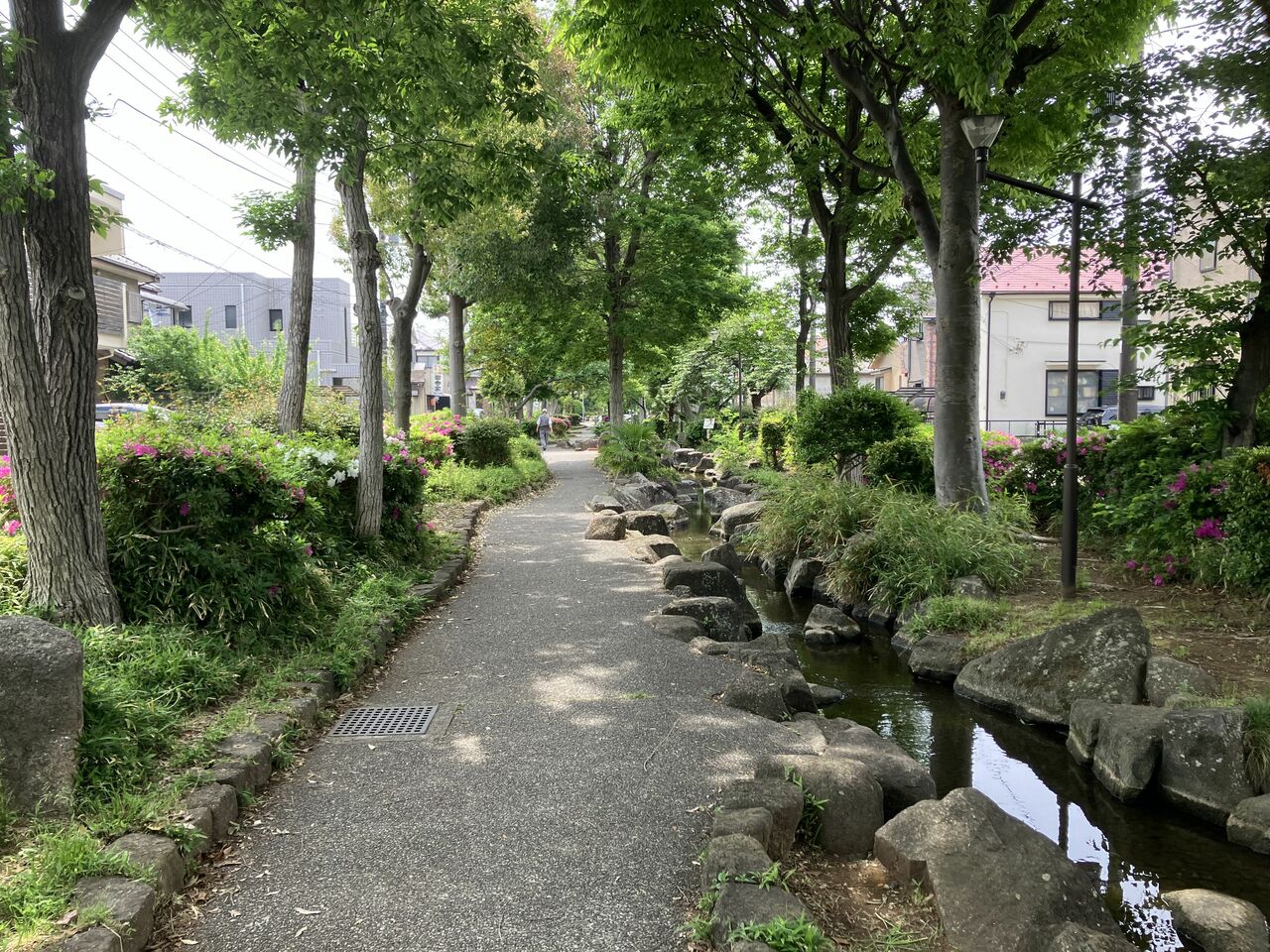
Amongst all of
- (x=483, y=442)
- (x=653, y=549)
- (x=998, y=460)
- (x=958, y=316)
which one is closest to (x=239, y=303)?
(x=483, y=442)

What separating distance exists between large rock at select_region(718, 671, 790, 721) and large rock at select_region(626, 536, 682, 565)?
4.82m

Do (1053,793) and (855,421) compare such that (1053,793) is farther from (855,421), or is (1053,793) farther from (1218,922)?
(855,421)

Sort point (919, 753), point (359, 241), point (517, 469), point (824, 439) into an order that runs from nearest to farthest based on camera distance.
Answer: point (919, 753)
point (359, 241)
point (824, 439)
point (517, 469)

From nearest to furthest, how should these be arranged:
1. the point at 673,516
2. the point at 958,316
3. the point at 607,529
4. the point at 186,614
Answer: the point at 186,614 < the point at 958,316 < the point at 607,529 < the point at 673,516

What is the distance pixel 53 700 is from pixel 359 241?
603 cm

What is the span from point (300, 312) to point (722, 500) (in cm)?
1019

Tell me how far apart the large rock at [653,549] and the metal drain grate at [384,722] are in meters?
5.22

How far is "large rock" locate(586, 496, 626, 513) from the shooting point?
13762 mm

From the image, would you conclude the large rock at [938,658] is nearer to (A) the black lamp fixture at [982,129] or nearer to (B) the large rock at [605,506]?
(A) the black lamp fixture at [982,129]

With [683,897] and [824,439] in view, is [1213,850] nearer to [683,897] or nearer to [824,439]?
[683,897]

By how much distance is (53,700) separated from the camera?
3377 millimetres

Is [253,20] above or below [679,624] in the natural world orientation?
above

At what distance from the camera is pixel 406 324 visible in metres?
13.9

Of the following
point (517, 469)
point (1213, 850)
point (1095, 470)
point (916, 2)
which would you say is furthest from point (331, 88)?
point (517, 469)
